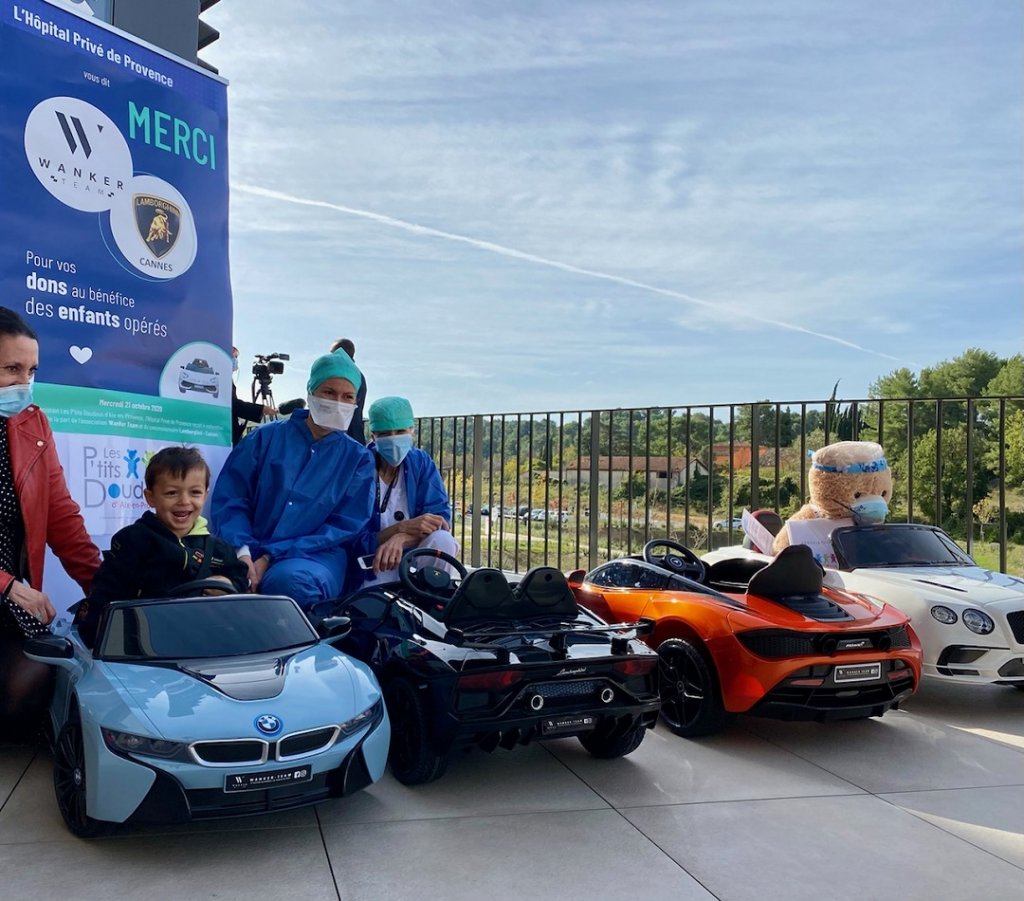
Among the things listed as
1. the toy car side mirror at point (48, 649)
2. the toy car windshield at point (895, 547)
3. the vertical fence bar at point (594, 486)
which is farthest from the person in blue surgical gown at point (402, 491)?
the vertical fence bar at point (594, 486)

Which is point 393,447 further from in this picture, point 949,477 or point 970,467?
point 949,477

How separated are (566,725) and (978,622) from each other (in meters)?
3.16

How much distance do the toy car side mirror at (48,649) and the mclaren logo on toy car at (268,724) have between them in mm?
1082

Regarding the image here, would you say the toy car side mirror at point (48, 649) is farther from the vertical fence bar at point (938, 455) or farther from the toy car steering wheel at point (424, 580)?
the vertical fence bar at point (938, 455)

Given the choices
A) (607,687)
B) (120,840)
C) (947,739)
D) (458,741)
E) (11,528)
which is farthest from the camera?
(947,739)

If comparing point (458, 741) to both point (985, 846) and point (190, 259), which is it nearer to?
point (985, 846)

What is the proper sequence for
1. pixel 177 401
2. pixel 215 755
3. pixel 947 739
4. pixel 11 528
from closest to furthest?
1. pixel 215 755
2. pixel 11 528
3. pixel 947 739
4. pixel 177 401

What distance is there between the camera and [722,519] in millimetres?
9844

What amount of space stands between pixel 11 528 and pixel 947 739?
549 centimetres

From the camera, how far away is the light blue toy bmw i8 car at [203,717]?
339 centimetres

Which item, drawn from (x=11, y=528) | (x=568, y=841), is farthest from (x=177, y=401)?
(x=568, y=841)

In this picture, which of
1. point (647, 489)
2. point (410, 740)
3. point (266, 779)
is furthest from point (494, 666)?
point (647, 489)

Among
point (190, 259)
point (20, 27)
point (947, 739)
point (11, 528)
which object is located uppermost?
point (20, 27)

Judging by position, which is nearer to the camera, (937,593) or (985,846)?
(985,846)
